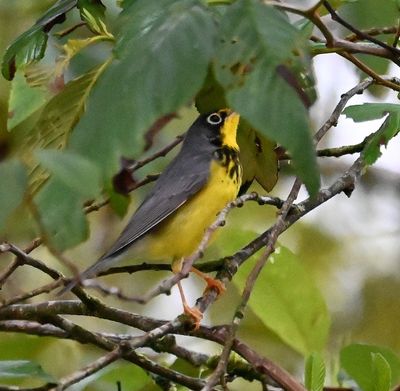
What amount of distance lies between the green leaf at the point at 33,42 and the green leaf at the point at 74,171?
0.75 metres

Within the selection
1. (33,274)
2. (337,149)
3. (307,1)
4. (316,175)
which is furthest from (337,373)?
(33,274)

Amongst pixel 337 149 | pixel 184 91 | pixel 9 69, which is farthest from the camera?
pixel 337 149

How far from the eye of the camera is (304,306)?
2.47 m

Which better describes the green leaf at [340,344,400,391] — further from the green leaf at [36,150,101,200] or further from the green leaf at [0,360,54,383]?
the green leaf at [36,150,101,200]

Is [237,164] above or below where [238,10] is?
below

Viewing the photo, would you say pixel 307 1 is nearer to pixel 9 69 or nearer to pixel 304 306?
pixel 304 306

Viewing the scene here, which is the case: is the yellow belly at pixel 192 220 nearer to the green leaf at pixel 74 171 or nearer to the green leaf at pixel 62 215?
the green leaf at pixel 62 215

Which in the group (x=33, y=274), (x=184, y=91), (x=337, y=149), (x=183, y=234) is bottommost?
(x=33, y=274)

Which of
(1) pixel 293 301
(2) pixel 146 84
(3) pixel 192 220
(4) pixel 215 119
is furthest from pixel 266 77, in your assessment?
(4) pixel 215 119

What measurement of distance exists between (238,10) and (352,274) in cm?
323

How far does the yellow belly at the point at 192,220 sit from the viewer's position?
2.82 meters

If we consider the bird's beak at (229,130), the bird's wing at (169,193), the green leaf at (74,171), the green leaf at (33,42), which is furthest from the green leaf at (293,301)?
the green leaf at (74,171)

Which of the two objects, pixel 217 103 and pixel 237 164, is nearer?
pixel 217 103

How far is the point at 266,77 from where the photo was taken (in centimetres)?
122
